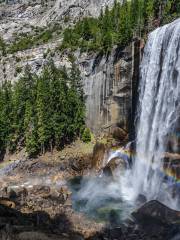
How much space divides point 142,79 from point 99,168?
621 inches

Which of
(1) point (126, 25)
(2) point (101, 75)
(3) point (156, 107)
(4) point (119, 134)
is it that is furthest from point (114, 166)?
(1) point (126, 25)

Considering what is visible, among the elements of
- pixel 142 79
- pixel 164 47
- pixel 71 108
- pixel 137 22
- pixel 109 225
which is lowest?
pixel 109 225

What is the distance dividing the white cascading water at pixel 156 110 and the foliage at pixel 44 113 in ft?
50.0

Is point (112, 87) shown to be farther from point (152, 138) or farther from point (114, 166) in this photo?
point (114, 166)

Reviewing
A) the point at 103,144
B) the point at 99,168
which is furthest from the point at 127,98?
the point at 99,168

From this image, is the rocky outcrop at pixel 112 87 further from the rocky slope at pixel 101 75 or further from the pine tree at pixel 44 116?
the pine tree at pixel 44 116

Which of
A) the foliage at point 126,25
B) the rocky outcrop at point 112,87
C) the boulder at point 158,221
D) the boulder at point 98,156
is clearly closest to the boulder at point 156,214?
the boulder at point 158,221

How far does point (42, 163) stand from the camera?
5603 centimetres

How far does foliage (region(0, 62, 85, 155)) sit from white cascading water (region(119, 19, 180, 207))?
1525 cm

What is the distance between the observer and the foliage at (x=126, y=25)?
60031 mm

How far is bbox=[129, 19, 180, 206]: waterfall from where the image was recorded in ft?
136

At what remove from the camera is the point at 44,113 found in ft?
196

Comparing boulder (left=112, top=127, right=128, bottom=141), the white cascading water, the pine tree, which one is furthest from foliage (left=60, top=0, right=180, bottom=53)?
boulder (left=112, top=127, right=128, bottom=141)

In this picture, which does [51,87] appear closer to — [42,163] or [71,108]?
[71,108]
